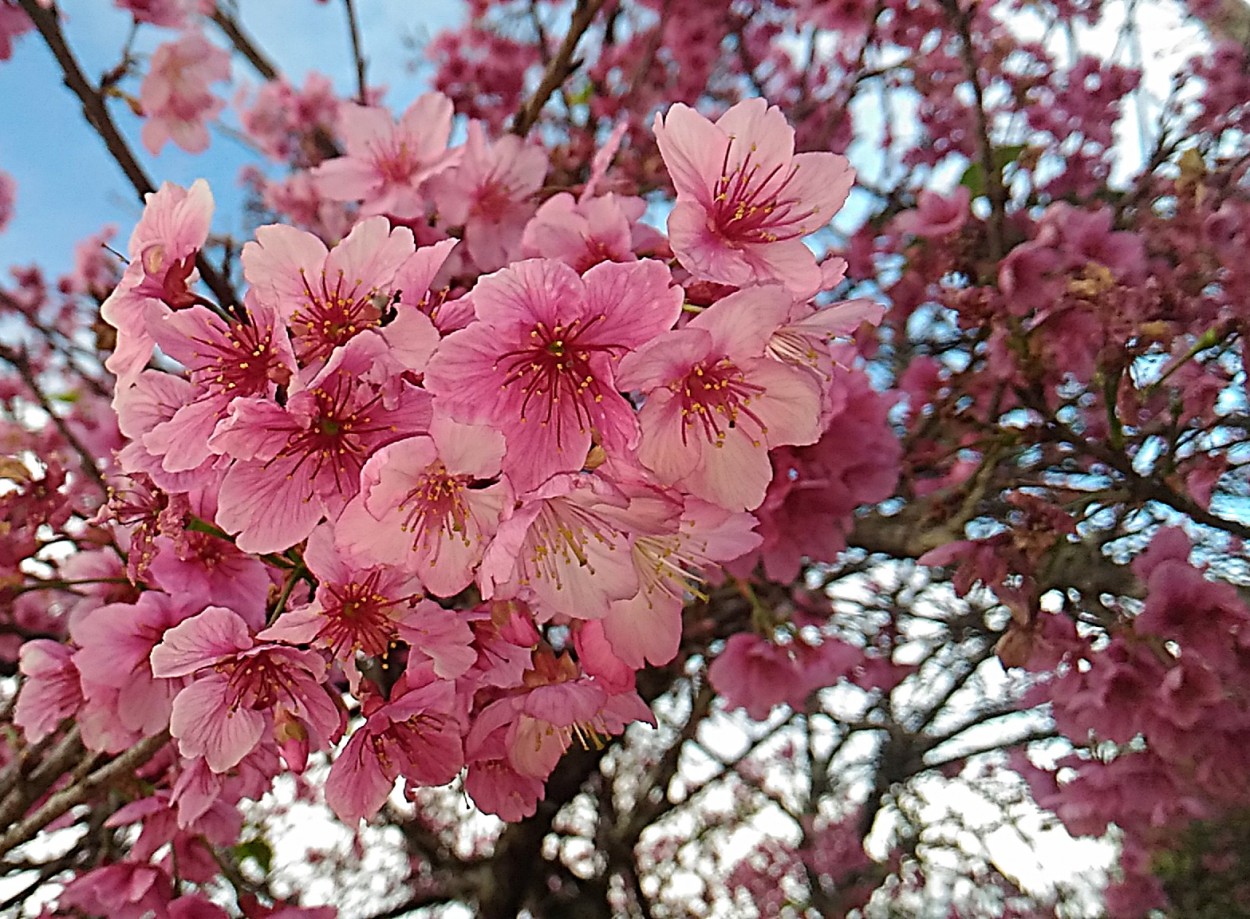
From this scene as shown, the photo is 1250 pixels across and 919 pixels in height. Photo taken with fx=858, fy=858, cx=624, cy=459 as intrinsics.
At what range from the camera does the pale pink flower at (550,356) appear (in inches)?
27.3

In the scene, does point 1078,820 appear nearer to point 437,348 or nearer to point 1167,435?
point 1167,435

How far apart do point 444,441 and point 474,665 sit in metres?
0.31

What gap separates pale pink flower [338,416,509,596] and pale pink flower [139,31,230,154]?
1.52 meters

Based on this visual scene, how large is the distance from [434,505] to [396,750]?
1.07ft

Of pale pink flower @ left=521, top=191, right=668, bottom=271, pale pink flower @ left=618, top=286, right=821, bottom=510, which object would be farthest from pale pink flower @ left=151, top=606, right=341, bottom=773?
pale pink flower @ left=521, top=191, right=668, bottom=271

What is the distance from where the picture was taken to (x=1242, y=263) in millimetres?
1557

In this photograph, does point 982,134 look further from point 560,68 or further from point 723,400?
point 723,400

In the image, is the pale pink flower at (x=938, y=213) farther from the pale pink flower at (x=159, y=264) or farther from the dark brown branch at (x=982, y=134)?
the pale pink flower at (x=159, y=264)

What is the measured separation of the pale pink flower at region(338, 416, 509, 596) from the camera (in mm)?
678

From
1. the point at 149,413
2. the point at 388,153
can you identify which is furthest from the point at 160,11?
the point at 149,413

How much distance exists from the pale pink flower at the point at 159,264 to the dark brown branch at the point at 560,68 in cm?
86

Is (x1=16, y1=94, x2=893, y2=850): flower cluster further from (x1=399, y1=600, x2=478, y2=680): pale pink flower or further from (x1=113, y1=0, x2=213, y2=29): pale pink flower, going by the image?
(x1=113, y1=0, x2=213, y2=29): pale pink flower

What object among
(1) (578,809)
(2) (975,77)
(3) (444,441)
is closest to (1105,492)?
(2) (975,77)

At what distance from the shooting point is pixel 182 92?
1881mm
